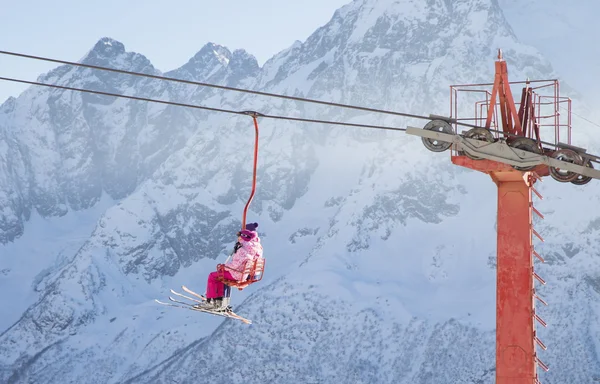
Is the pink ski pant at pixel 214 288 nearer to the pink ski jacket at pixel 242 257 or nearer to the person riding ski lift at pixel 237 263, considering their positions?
the person riding ski lift at pixel 237 263

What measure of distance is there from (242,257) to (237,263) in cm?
15

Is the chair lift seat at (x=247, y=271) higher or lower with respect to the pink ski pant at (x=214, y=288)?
higher

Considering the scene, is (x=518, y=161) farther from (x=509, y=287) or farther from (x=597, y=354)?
(x=597, y=354)

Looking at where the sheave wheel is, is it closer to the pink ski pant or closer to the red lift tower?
the red lift tower

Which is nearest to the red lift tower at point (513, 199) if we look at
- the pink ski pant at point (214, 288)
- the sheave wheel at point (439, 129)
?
the sheave wheel at point (439, 129)

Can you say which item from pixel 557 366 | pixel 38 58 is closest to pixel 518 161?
pixel 38 58

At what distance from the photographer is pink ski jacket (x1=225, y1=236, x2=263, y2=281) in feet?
70.7

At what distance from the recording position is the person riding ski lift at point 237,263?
70.7 ft

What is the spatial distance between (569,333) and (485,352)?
49.5ft

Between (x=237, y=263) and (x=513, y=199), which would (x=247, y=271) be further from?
(x=513, y=199)

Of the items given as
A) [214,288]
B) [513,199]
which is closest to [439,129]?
[513,199]

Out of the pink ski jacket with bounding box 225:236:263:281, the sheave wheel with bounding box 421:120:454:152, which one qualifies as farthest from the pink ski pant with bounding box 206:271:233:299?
the sheave wheel with bounding box 421:120:454:152

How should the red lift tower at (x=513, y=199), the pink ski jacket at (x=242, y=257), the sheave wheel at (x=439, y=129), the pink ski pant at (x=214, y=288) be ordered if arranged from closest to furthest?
the red lift tower at (x=513, y=199)
the sheave wheel at (x=439, y=129)
the pink ski jacket at (x=242, y=257)
the pink ski pant at (x=214, y=288)

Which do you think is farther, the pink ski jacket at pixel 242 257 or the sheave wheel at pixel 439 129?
the pink ski jacket at pixel 242 257
